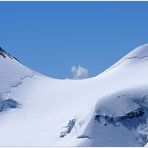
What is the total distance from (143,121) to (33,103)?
35378 mm

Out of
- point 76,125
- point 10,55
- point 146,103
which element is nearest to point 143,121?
point 146,103

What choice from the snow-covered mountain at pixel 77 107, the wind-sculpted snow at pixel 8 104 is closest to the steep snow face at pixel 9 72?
the snow-covered mountain at pixel 77 107

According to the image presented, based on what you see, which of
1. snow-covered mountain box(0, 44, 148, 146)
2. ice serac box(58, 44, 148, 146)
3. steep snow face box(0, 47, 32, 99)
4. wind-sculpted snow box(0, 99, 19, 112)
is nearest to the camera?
ice serac box(58, 44, 148, 146)

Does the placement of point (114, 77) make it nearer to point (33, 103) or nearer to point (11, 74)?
point (33, 103)

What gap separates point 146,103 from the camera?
130m

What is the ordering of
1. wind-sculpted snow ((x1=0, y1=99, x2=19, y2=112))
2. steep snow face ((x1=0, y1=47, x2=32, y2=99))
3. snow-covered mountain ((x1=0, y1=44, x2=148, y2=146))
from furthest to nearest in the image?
steep snow face ((x1=0, y1=47, x2=32, y2=99)) → wind-sculpted snow ((x1=0, y1=99, x2=19, y2=112)) → snow-covered mountain ((x1=0, y1=44, x2=148, y2=146))

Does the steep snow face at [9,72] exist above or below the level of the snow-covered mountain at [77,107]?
above

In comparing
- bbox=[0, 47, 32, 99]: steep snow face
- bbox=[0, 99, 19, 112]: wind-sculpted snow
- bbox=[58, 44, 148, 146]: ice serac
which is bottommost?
bbox=[58, 44, 148, 146]: ice serac

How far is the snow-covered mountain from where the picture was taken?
124 metres

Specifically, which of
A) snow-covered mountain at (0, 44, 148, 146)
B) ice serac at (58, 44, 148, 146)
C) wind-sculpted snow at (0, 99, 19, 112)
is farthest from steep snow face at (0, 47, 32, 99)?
ice serac at (58, 44, 148, 146)

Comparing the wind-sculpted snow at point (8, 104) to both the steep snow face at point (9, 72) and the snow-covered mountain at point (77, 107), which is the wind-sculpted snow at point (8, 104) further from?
the steep snow face at point (9, 72)

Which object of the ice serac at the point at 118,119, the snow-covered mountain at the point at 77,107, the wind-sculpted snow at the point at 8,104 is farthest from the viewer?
the wind-sculpted snow at the point at 8,104

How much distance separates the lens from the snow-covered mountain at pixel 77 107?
124 metres

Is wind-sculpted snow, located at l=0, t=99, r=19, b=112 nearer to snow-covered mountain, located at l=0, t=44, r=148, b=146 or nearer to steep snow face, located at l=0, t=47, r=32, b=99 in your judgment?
snow-covered mountain, located at l=0, t=44, r=148, b=146
